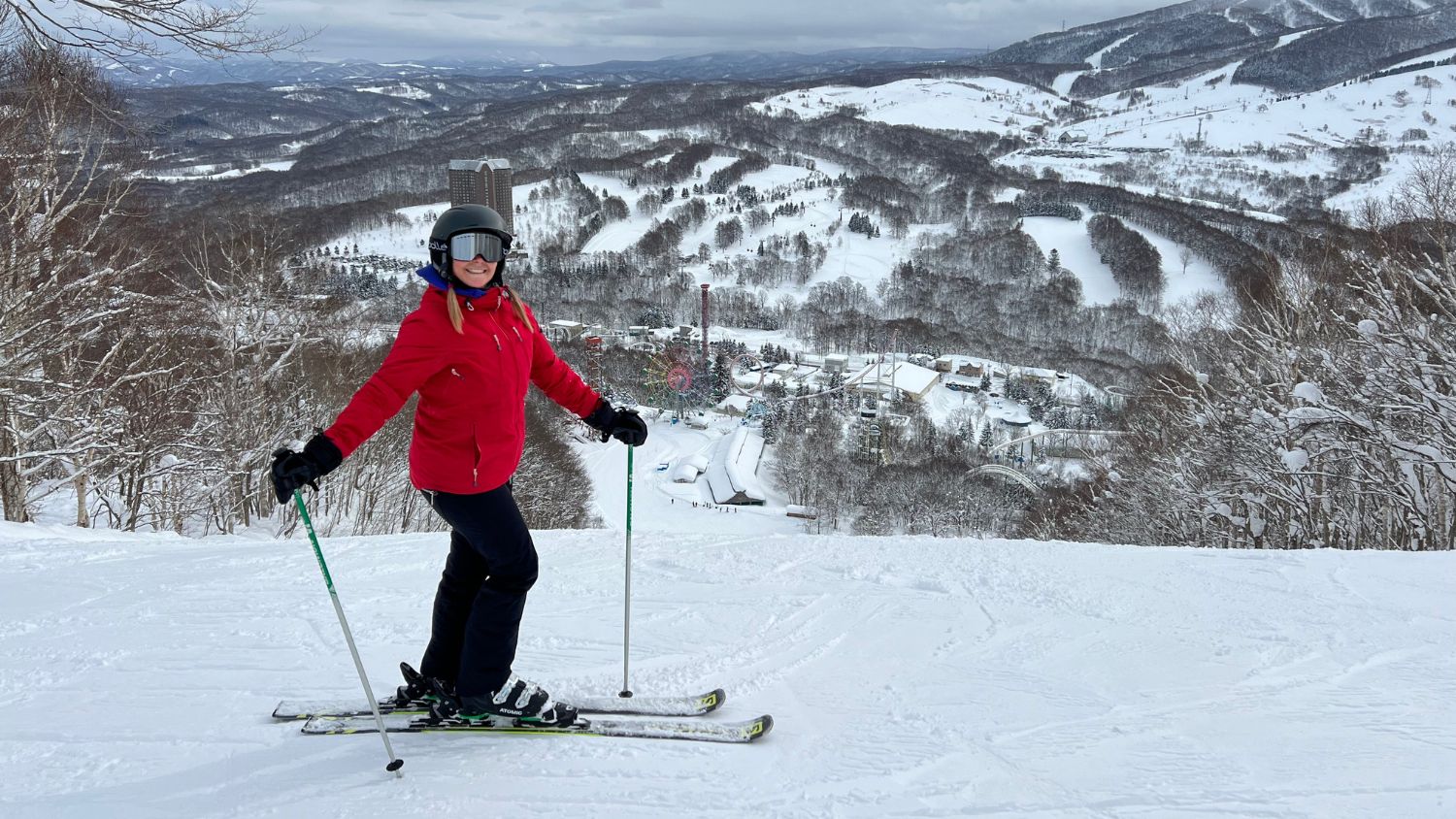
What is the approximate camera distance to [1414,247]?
11.1 metres

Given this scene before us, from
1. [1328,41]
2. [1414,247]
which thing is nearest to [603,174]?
[1414,247]

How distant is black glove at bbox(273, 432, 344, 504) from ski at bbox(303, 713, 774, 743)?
884 millimetres

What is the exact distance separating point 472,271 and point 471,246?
0.07m

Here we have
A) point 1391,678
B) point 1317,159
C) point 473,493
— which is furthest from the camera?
point 1317,159

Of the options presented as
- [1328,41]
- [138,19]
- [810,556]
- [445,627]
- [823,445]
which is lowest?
[823,445]

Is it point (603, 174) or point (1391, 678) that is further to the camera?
point (603, 174)

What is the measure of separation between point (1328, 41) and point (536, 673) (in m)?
226

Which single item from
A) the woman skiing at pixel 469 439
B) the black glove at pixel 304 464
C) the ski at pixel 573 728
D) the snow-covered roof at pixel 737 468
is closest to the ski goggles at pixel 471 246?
the woman skiing at pixel 469 439

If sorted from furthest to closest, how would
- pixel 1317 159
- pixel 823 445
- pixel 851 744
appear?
1. pixel 1317 159
2. pixel 823 445
3. pixel 851 744

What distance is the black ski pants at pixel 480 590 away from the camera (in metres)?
2.19

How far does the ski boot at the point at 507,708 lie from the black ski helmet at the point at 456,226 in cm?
127

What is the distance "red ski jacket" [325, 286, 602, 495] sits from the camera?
6.65 feet

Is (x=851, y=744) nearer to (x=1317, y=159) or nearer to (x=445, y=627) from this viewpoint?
(x=445, y=627)

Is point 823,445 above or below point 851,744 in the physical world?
below
